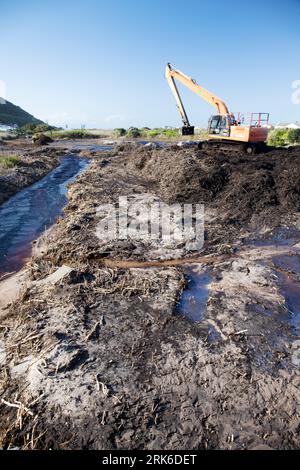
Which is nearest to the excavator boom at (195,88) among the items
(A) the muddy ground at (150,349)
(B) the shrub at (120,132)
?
(A) the muddy ground at (150,349)

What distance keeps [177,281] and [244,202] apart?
5024mm

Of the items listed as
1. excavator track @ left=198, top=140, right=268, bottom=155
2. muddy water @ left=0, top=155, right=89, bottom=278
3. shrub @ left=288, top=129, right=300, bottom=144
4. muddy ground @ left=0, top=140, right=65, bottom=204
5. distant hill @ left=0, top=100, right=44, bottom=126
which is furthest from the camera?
distant hill @ left=0, top=100, right=44, bottom=126

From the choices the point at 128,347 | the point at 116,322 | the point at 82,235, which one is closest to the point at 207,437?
the point at 128,347

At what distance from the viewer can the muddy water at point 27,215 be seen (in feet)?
26.4

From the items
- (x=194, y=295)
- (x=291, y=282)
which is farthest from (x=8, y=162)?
(x=291, y=282)

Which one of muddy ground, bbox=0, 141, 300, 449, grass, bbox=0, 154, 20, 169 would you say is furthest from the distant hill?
muddy ground, bbox=0, 141, 300, 449

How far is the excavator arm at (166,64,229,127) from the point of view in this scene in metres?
16.1

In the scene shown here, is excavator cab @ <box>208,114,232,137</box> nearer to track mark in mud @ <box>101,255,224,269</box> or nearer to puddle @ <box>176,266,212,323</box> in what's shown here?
track mark in mud @ <box>101,255,224,269</box>

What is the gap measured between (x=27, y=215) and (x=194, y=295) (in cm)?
786

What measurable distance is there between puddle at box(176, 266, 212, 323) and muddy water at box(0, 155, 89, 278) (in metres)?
4.06

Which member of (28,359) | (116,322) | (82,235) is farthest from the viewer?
(82,235)

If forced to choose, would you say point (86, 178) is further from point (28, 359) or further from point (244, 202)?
point (28, 359)

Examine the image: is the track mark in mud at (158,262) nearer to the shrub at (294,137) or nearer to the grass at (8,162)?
the grass at (8,162)

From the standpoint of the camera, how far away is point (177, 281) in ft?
18.7
